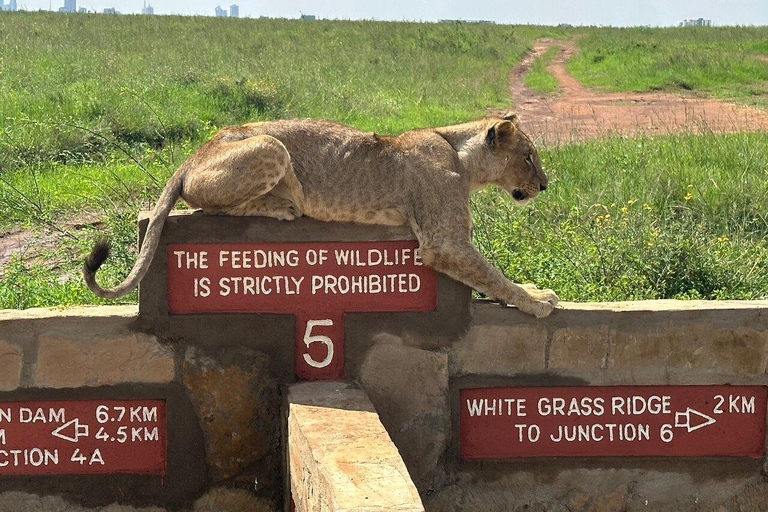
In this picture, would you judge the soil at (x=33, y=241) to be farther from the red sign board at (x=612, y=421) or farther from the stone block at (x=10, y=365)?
the red sign board at (x=612, y=421)

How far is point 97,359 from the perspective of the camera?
15.9 ft

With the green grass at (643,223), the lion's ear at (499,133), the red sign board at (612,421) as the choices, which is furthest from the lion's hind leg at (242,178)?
the green grass at (643,223)

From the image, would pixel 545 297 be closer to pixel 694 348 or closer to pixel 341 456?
pixel 694 348

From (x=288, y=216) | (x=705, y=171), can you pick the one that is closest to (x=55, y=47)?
(x=705, y=171)

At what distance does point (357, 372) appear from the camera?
16.4 feet

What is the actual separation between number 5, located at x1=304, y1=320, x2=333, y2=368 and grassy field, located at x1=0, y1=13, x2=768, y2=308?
6.77 feet

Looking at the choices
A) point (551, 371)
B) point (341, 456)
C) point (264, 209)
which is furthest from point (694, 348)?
point (264, 209)

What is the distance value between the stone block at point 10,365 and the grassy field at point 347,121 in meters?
1.57

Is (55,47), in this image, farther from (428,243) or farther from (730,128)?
(428,243)

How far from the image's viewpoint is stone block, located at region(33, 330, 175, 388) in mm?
4820

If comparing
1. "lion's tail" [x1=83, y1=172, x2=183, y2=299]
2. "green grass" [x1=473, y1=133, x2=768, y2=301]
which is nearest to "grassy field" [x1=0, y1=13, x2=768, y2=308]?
"green grass" [x1=473, y1=133, x2=768, y2=301]

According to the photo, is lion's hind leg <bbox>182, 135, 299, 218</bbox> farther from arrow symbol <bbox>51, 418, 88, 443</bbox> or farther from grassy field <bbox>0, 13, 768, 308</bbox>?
grassy field <bbox>0, 13, 768, 308</bbox>

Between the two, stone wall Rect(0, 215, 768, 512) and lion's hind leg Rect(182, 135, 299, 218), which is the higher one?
lion's hind leg Rect(182, 135, 299, 218)

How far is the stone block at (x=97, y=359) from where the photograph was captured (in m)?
4.82
